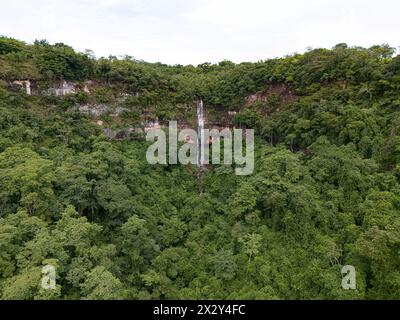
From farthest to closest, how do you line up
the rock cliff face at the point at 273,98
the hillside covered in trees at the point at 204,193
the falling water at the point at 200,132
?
the rock cliff face at the point at 273,98 → the falling water at the point at 200,132 → the hillside covered in trees at the point at 204,193

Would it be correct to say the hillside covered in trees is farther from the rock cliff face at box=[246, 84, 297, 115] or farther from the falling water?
the falling water

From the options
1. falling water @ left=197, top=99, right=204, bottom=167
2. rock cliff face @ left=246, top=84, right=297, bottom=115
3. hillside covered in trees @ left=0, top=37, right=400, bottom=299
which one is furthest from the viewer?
rock cliff face @ left=246, top=84, right=297, bottom=115

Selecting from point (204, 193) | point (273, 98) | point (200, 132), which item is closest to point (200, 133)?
point (200, 132)

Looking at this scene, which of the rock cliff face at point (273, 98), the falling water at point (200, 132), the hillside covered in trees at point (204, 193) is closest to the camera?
the hillside covered in trees at point (204, 193)

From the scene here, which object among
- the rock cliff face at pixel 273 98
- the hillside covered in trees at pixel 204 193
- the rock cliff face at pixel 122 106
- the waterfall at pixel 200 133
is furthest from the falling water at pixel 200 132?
the rock cliff face at pixel 273 98

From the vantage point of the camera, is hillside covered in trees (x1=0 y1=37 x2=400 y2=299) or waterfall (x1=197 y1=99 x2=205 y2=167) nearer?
hillside covered in trees (x1=0 y1=37 x2=400 y2=299)

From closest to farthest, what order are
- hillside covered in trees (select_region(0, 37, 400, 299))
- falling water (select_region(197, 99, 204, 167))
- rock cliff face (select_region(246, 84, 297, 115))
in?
1. hillside covered in trees (select_region(0, 37, 400, 299))
2. falling water (select_region(197, 99, 204, 167))
3. rock cliff face (select_region(246, 84, 297, 115))

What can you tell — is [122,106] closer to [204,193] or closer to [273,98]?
[204,193]

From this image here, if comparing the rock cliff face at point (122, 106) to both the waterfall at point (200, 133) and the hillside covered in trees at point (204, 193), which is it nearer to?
the hillside covered in trees at point (204, 193)

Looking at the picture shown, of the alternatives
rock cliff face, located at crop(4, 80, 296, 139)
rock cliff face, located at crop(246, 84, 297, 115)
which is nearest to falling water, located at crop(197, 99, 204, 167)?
rock cliff face, located at crop(4, 80, 296, 139)
